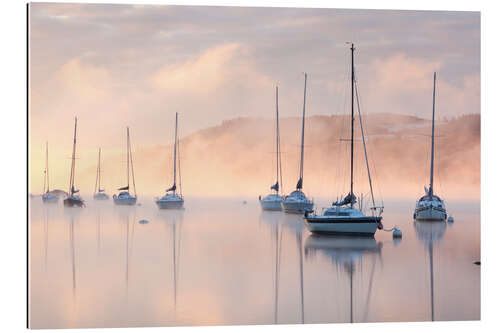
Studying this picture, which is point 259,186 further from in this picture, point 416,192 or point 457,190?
point 457,190

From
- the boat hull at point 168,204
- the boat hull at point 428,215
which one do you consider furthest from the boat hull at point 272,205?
the boat hull at point 428,215

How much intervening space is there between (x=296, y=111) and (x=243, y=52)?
7.26 feet

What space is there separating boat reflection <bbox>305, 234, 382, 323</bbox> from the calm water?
22mm

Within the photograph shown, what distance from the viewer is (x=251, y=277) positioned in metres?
11.7

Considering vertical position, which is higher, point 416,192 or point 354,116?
point 354,116

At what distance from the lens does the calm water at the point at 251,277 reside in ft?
31.7

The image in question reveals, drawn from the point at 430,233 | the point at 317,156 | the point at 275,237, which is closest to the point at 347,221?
the point at 317,156

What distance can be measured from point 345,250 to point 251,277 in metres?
3.50

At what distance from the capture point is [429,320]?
31.7 ft

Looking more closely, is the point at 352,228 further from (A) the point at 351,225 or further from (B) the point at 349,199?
(B) the point at 349,199

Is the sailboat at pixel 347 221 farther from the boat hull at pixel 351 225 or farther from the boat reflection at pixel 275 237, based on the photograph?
the boat reflection at pixel 275 237

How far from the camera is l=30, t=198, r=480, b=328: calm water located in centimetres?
966
